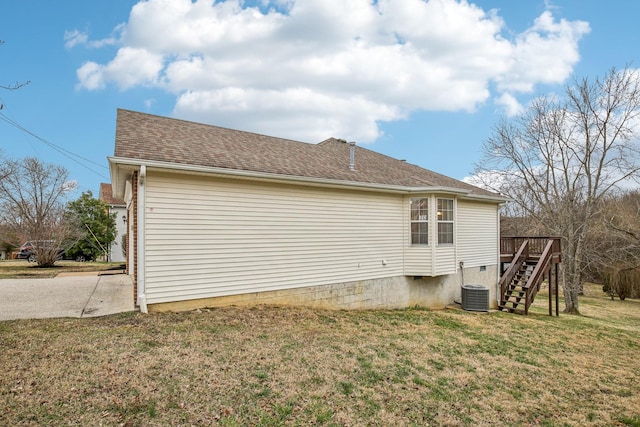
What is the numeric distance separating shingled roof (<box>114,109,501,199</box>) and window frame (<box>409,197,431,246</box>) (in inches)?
19.6

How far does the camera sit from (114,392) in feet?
12.3

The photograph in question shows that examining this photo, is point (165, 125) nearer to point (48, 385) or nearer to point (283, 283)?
point (283, 283)

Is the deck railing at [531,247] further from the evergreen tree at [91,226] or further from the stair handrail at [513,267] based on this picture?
the evergreen tree at [91,226]

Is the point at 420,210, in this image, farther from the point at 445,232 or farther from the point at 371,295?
the point at 371,295

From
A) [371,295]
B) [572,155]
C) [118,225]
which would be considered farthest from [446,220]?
[118,225]

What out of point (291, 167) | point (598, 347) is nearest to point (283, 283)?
point (291, 167)

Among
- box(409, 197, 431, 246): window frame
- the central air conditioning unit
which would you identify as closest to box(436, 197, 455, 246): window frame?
box(409, 197, 431, 246): window frame

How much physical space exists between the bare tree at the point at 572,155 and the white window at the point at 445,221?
6862 mm

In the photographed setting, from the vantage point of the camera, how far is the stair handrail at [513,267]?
1345cm

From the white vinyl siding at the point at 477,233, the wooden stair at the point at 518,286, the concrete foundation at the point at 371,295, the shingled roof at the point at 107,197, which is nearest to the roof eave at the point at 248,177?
the white vinyl siding at the point at 477,233

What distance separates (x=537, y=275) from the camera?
1296 centimetres

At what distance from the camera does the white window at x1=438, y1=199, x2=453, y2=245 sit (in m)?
10.9

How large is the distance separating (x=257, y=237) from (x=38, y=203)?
16402mm

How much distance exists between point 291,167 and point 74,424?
6.90 meters
